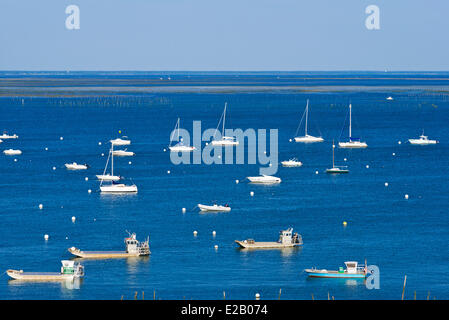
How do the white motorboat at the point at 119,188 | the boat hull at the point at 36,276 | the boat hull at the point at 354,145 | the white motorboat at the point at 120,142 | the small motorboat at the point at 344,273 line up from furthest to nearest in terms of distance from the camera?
the white motorboat at the point at 120,142 → the boat hull at the point at 354,145 → the white motorboat at the point at 119,188 → the small motorboat at the point at 344,273 → the boat hull at the point at 36,276

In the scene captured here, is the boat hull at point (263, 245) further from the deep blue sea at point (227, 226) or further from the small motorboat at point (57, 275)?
the small motorboat at point (57, 275)

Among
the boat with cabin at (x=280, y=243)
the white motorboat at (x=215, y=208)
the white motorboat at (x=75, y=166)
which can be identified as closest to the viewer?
the boat with cabin at (x=280, y=243)

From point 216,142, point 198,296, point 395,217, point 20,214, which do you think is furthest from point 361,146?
point 198,296

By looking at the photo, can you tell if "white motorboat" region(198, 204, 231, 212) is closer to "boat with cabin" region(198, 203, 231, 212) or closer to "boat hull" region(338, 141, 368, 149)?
"boat with cabin" region(198, 203, 231, 212)

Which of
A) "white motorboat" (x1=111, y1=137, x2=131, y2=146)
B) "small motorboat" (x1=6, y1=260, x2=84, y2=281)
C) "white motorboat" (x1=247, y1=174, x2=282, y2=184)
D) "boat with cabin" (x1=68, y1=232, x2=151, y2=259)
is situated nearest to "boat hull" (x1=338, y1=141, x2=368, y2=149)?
"white motorboat" (x1=111, y1=137, x2=131, y2=146)

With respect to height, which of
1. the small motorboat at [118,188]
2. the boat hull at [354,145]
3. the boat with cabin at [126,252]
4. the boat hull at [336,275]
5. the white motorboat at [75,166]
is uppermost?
the boat hull at [354,145]

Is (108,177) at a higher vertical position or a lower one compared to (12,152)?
lower

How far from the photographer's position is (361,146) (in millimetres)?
191750

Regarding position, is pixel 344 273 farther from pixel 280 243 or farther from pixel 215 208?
pixel 215 208

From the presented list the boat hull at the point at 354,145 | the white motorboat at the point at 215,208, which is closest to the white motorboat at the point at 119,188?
the white motorboat at the point at 215,208

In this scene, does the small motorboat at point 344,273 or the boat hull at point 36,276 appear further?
the small motorboat at point 344,273

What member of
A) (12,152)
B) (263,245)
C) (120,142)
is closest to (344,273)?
(263,245)
